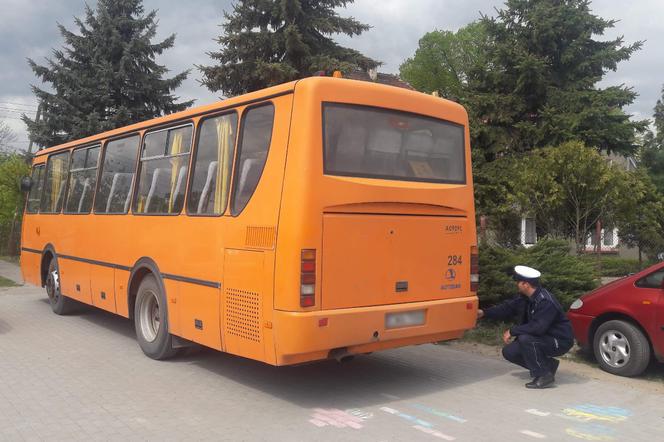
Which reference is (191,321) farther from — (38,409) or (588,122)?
(588,122)

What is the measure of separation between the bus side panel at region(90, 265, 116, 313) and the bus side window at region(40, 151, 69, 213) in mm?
2191

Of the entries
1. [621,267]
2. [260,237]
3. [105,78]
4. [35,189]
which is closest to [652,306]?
[260,237]

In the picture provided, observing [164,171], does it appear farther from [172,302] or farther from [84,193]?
[84,193]

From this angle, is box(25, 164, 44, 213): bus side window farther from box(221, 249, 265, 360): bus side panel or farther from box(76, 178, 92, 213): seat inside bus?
box(221, 249, 265, 360): bus side panel

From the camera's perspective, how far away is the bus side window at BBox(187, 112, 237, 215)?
6434 mm

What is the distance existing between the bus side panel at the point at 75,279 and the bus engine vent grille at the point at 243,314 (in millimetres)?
4312

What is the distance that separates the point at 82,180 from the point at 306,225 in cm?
604

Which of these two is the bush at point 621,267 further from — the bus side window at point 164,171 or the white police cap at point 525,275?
the bus side window at point 164,171

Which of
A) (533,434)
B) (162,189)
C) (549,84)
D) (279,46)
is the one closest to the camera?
(533,434)

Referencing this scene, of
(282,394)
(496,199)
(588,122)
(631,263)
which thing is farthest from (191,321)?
(631,263)

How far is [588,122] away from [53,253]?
13.6 metres

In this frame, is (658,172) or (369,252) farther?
(658,172)

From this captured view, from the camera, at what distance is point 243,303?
Result: 5.88 m

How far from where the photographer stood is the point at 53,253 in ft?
35.7
